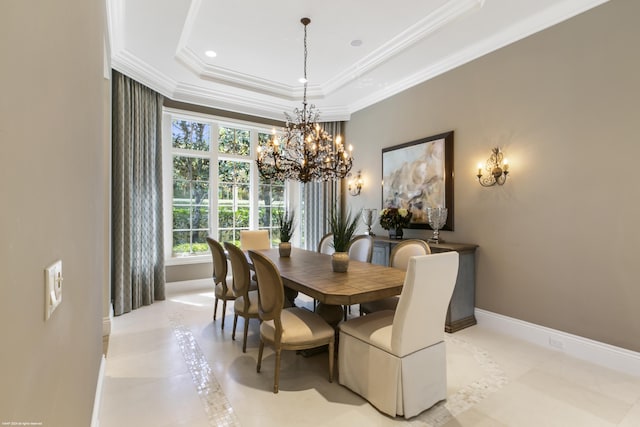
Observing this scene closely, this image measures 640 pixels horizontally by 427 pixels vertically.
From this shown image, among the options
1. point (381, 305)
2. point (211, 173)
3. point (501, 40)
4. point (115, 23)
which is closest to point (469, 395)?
point (381, 305)

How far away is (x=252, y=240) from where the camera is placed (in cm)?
428

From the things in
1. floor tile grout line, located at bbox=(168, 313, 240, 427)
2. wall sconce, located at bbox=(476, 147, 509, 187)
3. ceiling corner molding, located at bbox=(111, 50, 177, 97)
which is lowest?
floor tile grout line, located at bbox=(168, 313, 240, 427)

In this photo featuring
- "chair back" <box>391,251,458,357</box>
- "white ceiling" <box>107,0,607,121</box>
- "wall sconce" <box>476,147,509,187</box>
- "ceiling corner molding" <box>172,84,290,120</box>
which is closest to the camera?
"chair back" <box>391,251,458,357</box>

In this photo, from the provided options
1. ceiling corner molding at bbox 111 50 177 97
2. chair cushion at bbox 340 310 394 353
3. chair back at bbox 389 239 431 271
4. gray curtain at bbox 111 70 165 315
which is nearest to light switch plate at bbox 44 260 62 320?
chair cushion at bbox 340 310 394 353

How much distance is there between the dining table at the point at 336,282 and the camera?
2072 mm

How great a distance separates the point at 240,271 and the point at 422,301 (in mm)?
1677

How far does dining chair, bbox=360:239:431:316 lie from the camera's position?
288 centimetres

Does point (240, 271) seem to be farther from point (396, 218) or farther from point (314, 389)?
point (396, 218)

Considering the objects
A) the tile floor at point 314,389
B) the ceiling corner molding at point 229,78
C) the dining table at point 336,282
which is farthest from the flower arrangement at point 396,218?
the ceiling corner molding at point 229,78

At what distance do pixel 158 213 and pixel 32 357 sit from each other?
13.7ft

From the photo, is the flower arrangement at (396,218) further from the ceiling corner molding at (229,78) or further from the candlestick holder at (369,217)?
the ceiling corner molding at (229,78)

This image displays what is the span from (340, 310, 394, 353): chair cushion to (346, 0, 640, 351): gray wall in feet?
5.89

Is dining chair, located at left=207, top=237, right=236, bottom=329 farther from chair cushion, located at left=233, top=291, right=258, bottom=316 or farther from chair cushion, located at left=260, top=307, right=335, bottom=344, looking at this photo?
chair cushion, located at left=260, top=307, right=335, bottom=344

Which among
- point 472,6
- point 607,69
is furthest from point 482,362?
point 472,6
